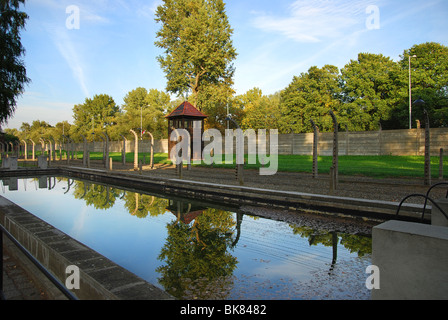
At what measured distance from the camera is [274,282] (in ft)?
14.7

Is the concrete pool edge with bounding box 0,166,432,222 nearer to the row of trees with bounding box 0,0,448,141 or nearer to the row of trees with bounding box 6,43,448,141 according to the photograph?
the row of trees with bounding box 6,43,448,141

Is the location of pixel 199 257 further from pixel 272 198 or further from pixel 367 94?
pixel 367 94

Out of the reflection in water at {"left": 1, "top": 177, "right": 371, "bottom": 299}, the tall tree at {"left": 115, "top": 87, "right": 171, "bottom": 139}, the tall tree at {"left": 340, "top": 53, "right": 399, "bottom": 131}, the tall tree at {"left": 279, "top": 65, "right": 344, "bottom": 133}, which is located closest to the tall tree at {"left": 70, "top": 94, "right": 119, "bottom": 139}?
the tall tree at {"left": 115, "top": 87, "right": 171, "bottom": 139}

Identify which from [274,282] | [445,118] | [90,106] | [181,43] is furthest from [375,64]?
[90,106]

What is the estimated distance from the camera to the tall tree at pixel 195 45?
38531 millimetres

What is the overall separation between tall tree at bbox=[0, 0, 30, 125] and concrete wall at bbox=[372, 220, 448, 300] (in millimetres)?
21134

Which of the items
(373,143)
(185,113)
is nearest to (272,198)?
(373,143)

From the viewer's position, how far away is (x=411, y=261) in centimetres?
250

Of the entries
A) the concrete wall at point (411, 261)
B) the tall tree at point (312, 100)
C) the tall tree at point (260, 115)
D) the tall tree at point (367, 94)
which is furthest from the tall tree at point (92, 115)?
the concrete wall at point (411, 261)

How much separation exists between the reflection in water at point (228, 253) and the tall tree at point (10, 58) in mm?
13223

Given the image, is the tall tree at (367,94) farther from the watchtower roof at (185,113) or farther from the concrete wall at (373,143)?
the watchtower roof at (185,113)

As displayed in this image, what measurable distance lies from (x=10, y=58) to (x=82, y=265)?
800 inches
